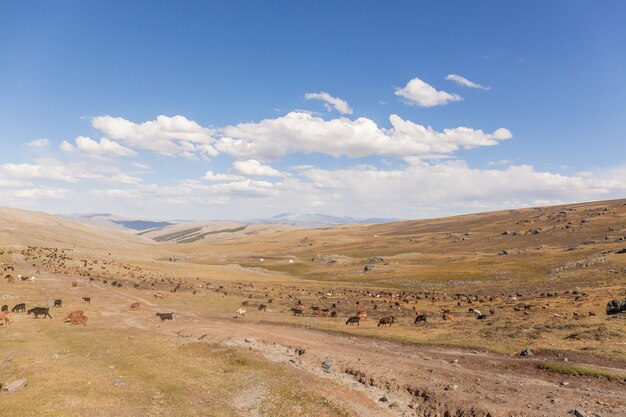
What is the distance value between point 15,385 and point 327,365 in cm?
1733

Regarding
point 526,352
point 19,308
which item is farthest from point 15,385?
point 526,352

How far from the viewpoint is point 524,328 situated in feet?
127

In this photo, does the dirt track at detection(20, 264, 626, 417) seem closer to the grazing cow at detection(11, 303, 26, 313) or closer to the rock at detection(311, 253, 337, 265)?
the grazing cow at detection(11, 303, 26, 313)

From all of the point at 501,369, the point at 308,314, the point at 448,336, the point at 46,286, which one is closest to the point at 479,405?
the point at 501,369

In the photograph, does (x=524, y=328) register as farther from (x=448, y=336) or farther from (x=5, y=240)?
(x=5, y=240)

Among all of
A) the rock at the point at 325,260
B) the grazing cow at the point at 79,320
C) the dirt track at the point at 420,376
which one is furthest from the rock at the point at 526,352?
the rock at the point at 325,260

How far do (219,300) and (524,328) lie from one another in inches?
1742

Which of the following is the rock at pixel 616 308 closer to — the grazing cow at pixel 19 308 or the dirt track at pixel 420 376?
the dirt track at pixel 420 376

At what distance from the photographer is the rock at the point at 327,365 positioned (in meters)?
27.6

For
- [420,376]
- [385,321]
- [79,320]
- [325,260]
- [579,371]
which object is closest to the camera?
[579,371]

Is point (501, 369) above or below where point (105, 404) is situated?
below

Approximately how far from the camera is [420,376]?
1011 inches

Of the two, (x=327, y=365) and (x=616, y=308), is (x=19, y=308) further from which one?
(x=616, y=308)

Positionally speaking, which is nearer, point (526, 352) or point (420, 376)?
point (420, 376)
